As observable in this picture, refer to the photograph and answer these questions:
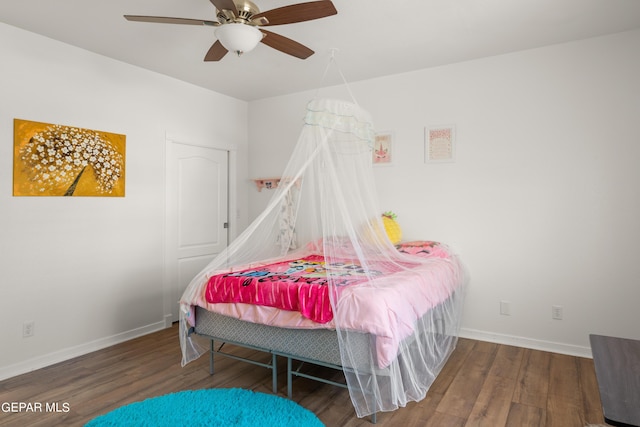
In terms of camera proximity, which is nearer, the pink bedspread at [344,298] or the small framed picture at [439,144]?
the pink bedspread at [344,298]

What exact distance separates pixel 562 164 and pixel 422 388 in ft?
7.64

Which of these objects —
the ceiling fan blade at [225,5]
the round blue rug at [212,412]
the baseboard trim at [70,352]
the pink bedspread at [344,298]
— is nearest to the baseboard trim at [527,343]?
the pink bedspread at [344,298]

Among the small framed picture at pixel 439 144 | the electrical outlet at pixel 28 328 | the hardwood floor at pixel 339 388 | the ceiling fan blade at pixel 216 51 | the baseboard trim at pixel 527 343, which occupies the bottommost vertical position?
the hardwood floor at pixel 339 388

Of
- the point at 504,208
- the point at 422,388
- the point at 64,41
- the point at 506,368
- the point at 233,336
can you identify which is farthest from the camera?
the point at 504,208

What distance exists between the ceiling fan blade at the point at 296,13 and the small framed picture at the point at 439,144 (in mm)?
2133

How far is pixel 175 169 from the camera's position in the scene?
14.4 ft

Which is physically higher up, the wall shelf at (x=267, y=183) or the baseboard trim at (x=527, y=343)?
the wall shelf at (x=267, y=183)

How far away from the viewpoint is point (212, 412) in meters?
2.40

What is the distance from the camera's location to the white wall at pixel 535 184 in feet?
10.6

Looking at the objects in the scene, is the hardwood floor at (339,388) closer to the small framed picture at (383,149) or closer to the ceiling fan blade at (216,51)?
the small framed picture at (383,149)

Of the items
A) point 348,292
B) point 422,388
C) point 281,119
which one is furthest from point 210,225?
point 422,388

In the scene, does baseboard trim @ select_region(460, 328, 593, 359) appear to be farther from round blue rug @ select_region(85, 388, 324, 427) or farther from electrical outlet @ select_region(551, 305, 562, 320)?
round blue rug @ select_region(85, 388, 324, 427)

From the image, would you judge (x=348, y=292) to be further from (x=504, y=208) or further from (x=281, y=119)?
(x=281, y=119)

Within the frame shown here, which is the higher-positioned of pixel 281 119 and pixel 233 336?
pixel 281 119
